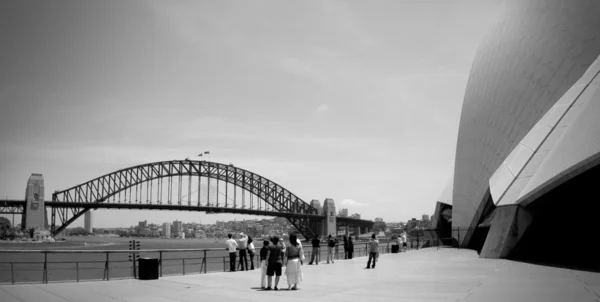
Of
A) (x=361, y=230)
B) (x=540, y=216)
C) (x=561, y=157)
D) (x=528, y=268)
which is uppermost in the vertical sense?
(x=561, y=157)

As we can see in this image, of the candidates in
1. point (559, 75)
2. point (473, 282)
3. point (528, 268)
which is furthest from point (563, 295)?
point (559, 75)

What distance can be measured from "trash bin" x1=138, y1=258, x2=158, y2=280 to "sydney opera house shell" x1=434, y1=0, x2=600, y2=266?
465 inches

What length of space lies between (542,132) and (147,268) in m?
15.0

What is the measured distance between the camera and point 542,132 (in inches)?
714

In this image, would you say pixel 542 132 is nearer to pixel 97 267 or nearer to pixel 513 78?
pixel 513 78

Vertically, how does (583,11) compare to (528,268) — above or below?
above

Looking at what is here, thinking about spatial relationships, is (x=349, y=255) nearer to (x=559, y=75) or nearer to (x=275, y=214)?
(x=559, y=75)

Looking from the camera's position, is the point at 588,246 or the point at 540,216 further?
the point at 588,246

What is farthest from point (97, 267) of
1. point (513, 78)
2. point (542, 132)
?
point (513, 78)

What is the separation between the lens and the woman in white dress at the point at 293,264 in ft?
39.0

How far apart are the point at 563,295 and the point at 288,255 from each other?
242 inches

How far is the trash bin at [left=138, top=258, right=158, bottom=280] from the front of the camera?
45.7 feet

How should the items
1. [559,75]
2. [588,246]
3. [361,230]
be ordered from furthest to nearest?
[361,230] → [588,246] → [559,75]

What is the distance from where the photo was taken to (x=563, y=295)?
8969 millimetres
